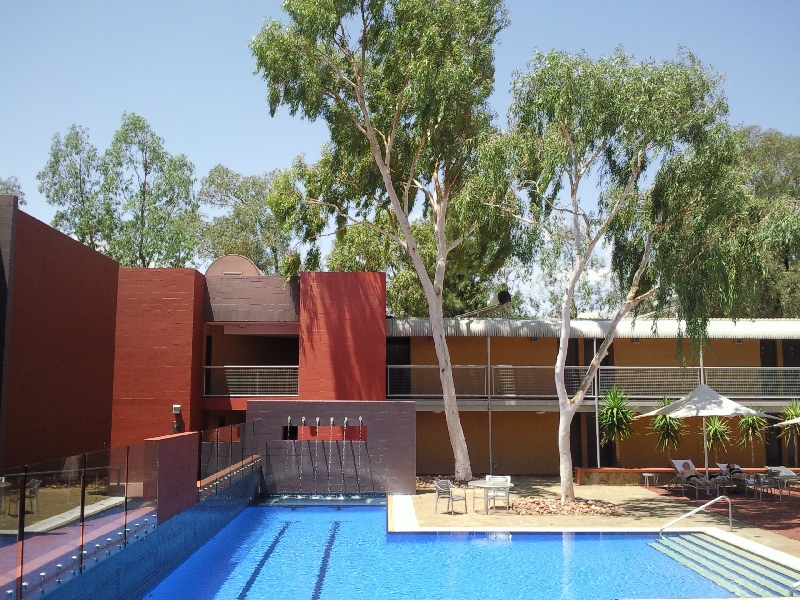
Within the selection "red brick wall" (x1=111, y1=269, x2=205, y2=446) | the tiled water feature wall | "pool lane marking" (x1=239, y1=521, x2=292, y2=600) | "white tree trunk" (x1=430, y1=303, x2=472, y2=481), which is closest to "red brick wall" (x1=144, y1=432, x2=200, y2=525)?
"pool lane marking" (x1=239, y1=521, x2=292, y2=600)

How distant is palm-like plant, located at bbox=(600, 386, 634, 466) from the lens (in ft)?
62.5

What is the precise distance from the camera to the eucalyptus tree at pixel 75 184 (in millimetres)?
33312

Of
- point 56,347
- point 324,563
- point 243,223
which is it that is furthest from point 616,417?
point 243,223

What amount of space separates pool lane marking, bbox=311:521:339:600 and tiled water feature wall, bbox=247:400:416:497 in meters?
2.91

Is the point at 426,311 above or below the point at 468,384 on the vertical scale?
above

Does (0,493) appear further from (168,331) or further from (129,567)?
(168,331)

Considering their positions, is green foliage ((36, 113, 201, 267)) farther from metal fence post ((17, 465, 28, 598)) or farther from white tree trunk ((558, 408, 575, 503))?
metal fence post ((17, 465, 28, 598))

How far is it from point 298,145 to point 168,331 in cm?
814

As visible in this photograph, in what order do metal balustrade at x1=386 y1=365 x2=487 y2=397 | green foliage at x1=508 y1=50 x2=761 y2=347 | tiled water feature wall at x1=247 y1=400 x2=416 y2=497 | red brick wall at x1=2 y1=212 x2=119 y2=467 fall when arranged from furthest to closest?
1. metal balustrade at x1=386 y1=365 x2=487 y2=397
2. tiled water feature wall at x1=247 y1=400 x2=416 y2=497
3. green foliage at x1=508 y1=50 x2=761 y2=347
4. red brick wall at x1=2 y1=212 x2=119 y2=467

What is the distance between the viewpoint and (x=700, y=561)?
1133 cm

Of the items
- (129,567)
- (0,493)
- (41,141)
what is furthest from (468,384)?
(41,141)

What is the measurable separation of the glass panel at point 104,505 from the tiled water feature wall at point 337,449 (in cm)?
877

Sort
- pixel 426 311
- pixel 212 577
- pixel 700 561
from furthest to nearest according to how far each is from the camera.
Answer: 1. pixel 426 311
2. pixel 700 561
3. pixel 212 577

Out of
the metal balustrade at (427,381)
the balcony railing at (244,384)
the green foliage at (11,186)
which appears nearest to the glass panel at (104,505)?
the balcony railing at (244,384)
